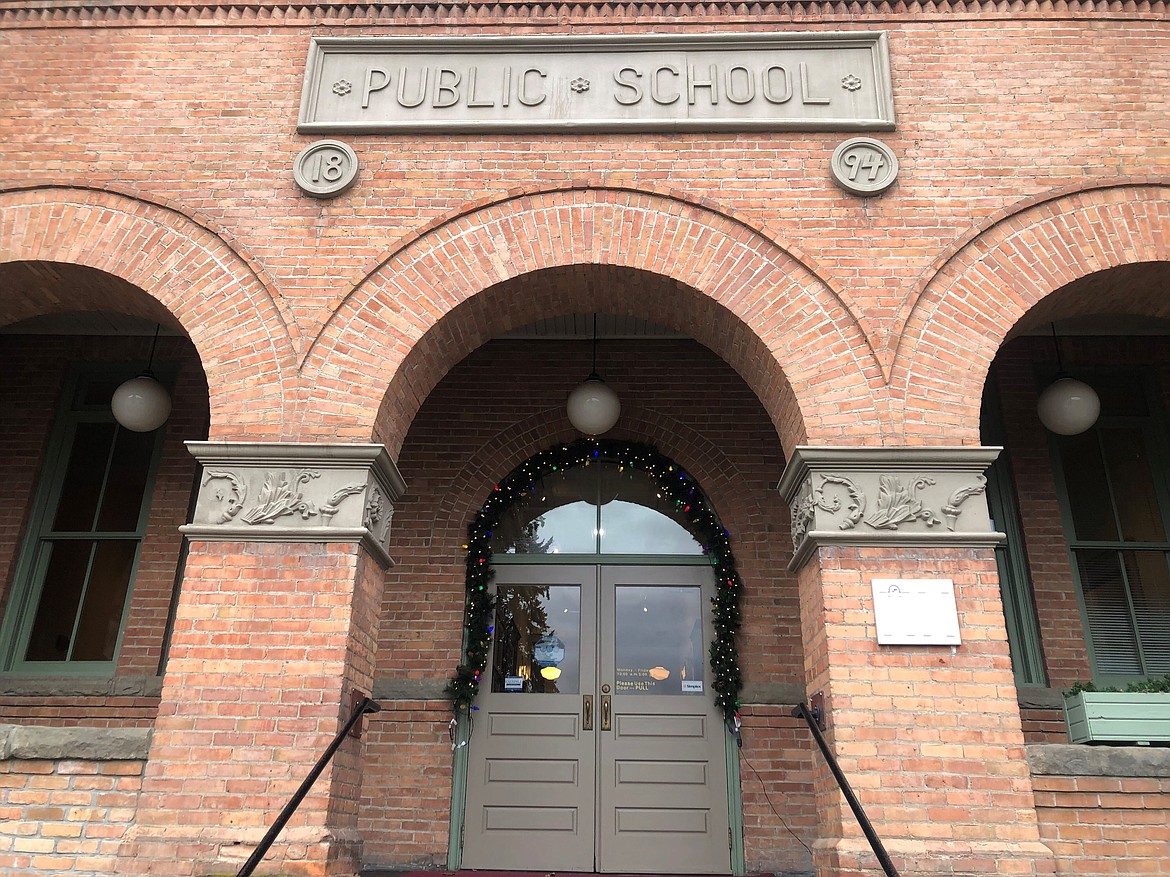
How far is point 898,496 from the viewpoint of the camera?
5.29 metres

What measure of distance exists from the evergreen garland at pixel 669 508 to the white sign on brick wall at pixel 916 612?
2.19 meters

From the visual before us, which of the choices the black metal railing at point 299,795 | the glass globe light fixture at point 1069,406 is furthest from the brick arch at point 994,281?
the black metal railing at point 299,795

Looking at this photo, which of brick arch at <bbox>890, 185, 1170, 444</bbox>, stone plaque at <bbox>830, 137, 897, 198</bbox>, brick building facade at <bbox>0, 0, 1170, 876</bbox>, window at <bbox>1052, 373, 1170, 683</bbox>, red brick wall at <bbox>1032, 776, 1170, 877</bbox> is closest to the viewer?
red brick wall at <bbox>1032, 776, 1170, 877</bbox>

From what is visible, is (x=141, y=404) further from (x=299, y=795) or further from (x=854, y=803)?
(x=854, y=803)

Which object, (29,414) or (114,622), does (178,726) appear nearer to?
(114,622)

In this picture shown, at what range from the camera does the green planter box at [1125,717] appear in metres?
5.20

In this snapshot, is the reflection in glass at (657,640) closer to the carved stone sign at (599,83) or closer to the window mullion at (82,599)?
the carved stone sign at (599,83)

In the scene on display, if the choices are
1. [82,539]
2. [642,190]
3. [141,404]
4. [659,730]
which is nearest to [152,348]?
[141,404]

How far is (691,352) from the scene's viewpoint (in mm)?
8188

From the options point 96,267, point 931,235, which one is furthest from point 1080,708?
point 96,267

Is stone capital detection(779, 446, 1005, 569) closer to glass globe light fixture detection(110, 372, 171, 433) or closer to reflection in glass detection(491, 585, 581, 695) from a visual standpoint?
reflection in glass detection(491, 585, 581, 695)

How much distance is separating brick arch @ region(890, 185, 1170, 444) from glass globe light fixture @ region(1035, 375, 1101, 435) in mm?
1555

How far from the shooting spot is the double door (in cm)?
682

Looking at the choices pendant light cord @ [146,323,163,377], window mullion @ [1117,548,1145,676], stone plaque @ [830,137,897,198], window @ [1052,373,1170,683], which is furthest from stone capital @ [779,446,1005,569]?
pendant light cord @ [146,323,163,377]
